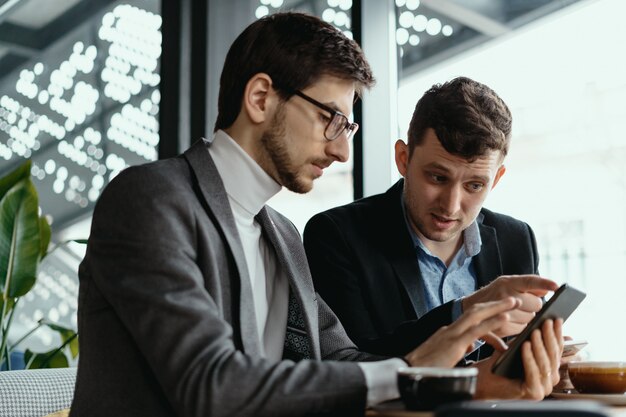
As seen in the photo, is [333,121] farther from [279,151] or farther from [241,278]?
[241,278]

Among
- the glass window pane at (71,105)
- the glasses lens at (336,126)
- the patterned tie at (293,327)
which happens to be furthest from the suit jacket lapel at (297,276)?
the glass window pane at (71,105)

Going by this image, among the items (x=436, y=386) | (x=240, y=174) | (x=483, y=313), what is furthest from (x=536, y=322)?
(x=240, y=174)

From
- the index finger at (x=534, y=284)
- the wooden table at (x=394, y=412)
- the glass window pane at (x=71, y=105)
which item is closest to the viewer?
the wooden table at (x=394, y=412)

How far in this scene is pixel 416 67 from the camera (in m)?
3.16

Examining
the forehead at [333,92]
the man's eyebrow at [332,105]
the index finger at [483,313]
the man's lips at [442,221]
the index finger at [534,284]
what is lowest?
the index finger at [483,313]

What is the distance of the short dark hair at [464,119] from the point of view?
82.5 inches

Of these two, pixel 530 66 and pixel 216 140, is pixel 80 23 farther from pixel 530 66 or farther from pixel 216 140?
pixel 216 140

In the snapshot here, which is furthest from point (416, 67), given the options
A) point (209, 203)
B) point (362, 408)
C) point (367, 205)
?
point (362, 408)

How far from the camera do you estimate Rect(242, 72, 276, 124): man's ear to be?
1.67m

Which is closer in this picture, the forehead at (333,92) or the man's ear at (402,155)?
the forehead at (333,92)

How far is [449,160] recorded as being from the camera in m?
2.11

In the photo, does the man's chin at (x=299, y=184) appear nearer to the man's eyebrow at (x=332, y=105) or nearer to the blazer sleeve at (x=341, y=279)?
the man's eyebrow at (x=332, y=105)

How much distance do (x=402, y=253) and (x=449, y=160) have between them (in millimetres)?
293

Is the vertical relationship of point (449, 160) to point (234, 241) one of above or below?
above
